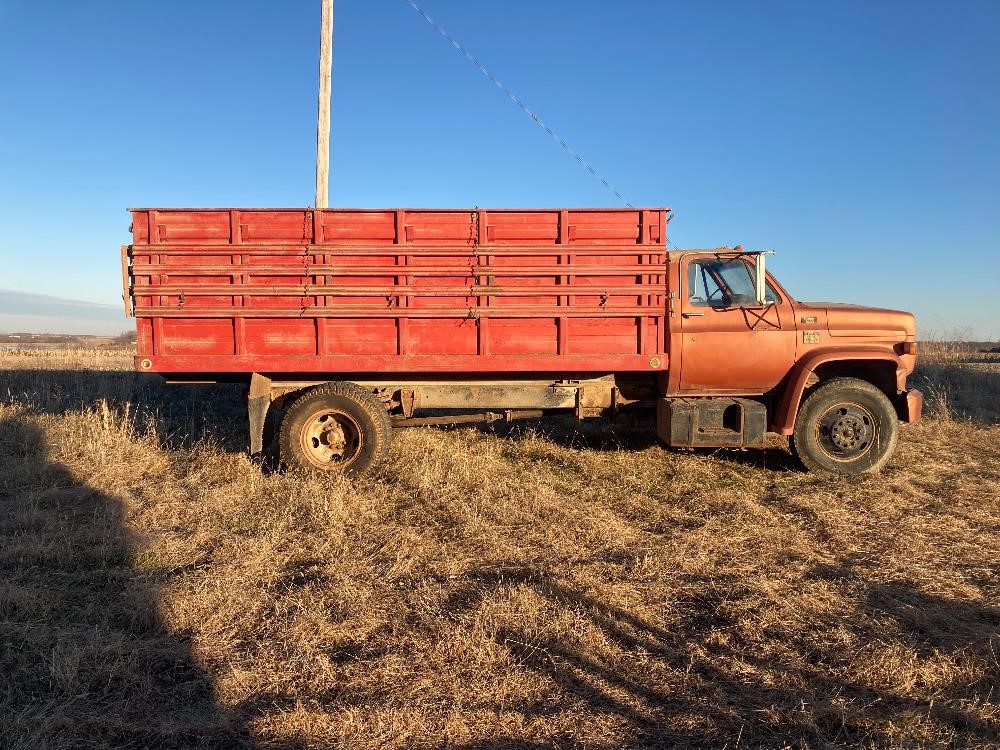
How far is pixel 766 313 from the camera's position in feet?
19.5

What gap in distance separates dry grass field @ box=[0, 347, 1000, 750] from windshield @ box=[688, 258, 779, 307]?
1694mm

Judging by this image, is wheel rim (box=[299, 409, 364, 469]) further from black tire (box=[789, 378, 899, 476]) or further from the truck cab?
black tire (box=[789, 378, 899, 476])

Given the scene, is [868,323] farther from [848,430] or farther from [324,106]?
[324,106]

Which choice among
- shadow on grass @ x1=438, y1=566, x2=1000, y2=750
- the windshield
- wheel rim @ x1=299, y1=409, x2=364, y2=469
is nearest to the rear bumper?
the windshield

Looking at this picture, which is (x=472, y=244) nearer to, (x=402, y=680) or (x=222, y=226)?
(x=222, y=226)

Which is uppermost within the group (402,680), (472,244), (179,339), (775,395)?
(472,244)

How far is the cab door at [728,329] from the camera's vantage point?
19.5ft

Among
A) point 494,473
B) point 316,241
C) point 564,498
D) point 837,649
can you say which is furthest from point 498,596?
point 316,241

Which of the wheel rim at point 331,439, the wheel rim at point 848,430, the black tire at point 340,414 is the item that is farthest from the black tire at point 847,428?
the wheel rim at point 331,439

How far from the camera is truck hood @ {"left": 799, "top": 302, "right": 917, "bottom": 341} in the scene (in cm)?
597

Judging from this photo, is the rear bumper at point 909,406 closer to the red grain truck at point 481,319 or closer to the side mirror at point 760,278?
the red grain truck at point 481,319

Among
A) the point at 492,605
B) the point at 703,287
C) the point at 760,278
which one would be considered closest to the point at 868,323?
the point at 760,278

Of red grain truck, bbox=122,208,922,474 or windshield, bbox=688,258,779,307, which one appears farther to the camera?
windshield, bbox=688,258,779,307

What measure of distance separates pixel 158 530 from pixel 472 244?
3.46 metres
